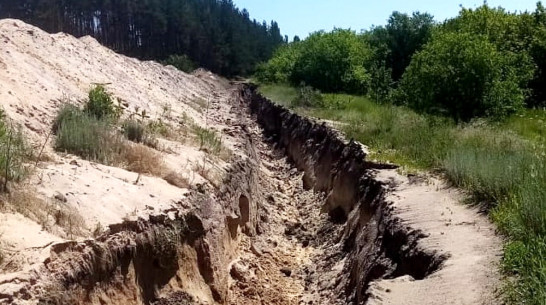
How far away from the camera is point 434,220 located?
333 inches

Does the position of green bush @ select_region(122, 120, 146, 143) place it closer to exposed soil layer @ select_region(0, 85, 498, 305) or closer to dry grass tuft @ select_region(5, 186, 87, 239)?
exposed soil layer @ select_region(0, 85, 498, 305)

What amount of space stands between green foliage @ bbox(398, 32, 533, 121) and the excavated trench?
11.4 feet

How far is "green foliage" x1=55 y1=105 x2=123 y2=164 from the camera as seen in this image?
31.5 feet

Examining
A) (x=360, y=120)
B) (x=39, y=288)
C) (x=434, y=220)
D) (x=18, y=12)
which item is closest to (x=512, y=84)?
(x=360, y=120)

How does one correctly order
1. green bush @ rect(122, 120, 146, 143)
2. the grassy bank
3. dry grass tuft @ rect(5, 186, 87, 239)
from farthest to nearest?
green bush @ rect(122, 120, 146, 143) → dry grass tuft @ rect(5, 186, 87, 239) → the grassy bank

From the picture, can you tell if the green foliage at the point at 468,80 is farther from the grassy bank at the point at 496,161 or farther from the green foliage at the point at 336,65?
the green foliage at the point at 336,65

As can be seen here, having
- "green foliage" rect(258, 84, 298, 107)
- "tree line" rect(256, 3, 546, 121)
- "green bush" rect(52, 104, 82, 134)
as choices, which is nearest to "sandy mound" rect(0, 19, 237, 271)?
"green bush" rect(52, 104, 82, 134)

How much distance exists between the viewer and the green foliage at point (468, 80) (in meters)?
17.3

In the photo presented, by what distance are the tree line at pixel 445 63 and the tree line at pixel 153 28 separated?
2566cm

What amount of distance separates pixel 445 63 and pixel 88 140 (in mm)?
11325

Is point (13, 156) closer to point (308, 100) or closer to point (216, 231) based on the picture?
point (216, 231)

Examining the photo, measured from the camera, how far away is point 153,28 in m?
72.2

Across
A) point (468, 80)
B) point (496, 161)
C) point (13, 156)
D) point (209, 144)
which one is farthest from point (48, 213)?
point (468, 80)

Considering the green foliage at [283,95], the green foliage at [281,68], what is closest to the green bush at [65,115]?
the green foliage at [283,95]
